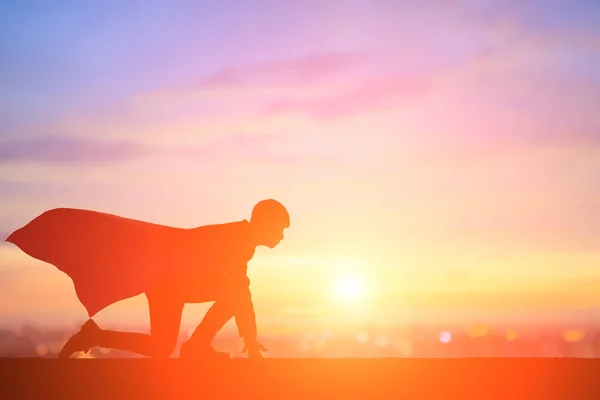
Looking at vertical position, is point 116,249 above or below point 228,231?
below

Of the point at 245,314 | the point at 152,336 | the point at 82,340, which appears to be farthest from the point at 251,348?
the point at 82,340

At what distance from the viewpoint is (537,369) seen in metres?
12.9

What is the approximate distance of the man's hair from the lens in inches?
481

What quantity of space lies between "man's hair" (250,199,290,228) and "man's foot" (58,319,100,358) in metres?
2.97

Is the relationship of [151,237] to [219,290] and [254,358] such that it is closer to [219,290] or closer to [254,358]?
[219,290]

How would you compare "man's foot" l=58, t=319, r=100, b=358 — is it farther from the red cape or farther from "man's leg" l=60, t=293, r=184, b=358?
the red cape

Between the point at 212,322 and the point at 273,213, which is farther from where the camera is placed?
the point at 212,322

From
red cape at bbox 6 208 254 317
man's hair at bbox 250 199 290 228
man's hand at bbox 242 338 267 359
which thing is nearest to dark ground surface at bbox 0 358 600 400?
man's hand at bbox 242 338 267 359

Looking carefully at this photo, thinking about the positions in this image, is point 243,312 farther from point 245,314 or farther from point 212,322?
point 212,322

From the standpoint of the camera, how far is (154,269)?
12.8m

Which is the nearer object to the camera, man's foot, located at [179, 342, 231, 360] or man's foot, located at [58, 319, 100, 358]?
man's foot, located at [58, 319, 100, 358]

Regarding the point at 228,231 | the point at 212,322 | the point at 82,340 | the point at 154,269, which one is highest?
the point at 228,231

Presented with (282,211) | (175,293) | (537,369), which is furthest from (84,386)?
(537,369)

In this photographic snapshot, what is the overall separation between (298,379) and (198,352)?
1.88m
